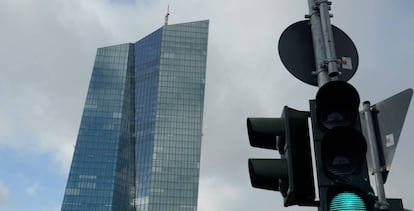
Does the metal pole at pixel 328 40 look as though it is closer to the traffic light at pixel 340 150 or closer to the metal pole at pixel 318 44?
the metal pole at pixel 318 44

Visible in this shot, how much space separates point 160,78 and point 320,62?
129027 mm

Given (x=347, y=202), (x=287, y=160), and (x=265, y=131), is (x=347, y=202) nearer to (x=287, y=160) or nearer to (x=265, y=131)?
(x=287, y=160)

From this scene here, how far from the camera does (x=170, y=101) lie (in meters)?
129

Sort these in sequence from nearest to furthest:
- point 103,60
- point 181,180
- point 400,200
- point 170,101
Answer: point 400,200, point 181,180, point 170,101, point 103,60

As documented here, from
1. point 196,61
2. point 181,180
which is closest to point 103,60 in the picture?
point 196,61

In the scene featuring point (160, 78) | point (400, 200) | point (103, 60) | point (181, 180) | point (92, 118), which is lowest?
point (400, 200)

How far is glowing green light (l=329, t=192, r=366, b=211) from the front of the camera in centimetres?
285

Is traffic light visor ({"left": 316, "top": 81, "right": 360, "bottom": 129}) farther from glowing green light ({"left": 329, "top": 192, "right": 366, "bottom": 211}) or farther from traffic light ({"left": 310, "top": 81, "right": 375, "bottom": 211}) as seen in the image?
glowing green light ({"left": 329, "top": 192, "right": 366, "bottom": 211})

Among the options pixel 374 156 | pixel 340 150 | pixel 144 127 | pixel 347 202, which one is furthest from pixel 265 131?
pixel 144 127

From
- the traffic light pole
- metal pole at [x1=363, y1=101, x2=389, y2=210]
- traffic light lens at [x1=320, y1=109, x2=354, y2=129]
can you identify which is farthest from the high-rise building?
traffic light lens at [x1=320, y1=109, x2=354, y2=129]

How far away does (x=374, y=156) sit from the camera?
388 cm

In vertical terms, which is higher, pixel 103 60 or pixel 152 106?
pixel 103 60

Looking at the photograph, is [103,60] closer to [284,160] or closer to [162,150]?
[162,150]

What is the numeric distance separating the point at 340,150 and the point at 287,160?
552 millimetres
